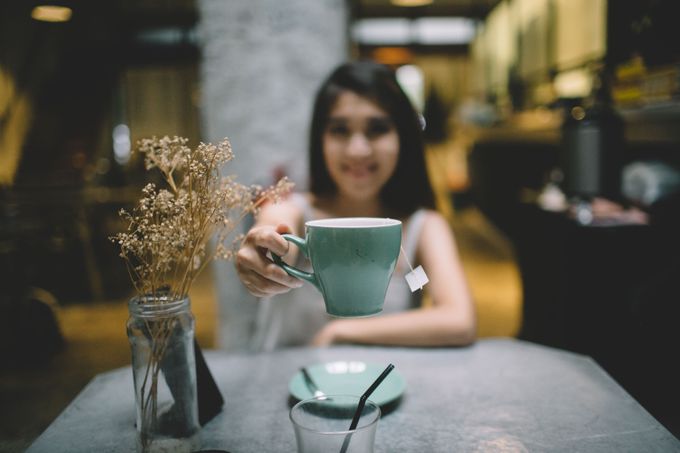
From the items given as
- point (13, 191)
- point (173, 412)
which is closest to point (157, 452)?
point (173, 412)

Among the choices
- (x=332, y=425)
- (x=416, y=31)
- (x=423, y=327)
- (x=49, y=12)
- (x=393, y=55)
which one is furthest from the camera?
(x=393, y=55)

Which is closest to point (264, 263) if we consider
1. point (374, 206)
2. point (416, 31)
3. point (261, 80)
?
point (374, 206)

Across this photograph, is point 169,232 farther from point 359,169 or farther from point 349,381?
point 359,169

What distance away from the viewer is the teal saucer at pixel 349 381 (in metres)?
0.95

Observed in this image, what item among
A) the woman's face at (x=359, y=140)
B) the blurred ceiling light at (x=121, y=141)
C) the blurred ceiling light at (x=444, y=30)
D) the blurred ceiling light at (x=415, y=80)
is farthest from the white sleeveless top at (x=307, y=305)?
the blurred ceiling light at (x=415, y=80)

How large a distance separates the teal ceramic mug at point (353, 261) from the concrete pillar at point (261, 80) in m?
1.59

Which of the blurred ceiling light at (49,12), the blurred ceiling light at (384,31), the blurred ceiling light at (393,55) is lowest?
the blurred ceiling light at (49,12)

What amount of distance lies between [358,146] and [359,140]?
0.07ft

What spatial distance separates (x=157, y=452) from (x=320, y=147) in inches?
41.5

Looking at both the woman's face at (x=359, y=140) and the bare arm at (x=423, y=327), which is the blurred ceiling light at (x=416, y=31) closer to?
the woman's face at (x=359, y=140)

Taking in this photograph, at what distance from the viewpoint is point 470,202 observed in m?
9.87

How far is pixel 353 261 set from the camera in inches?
27.2

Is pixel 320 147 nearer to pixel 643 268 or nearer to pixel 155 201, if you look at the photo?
pixel 155 201

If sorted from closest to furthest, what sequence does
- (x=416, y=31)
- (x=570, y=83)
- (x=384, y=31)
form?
(x=570, y=83) → (x=384, y=31) → (x=416, y=31)
